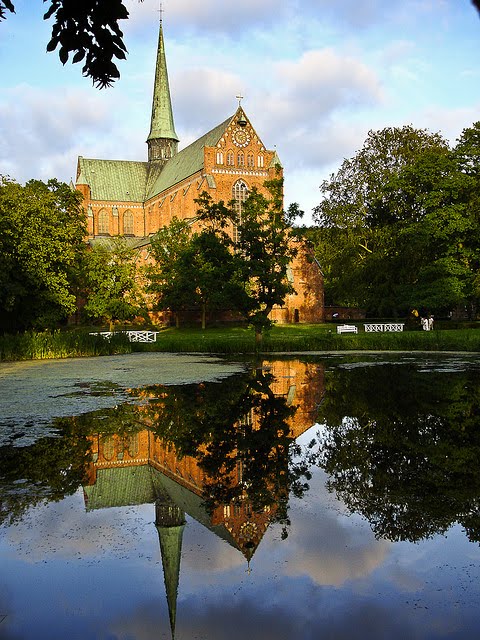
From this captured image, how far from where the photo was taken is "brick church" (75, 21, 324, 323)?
63594 millimetres

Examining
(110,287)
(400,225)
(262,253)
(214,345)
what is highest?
(400,225)

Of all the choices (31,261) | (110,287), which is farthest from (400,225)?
(31,261)

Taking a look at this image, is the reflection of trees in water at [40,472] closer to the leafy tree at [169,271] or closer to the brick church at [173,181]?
the leafy tree at [169,271]

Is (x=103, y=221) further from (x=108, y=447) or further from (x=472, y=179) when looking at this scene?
(x=108, y=447)

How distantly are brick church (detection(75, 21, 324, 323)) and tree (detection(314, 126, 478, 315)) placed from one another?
453 cm

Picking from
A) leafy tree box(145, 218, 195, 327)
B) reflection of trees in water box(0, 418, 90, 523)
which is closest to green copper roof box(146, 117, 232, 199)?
leafy tree box(145, 218, 195, 327)

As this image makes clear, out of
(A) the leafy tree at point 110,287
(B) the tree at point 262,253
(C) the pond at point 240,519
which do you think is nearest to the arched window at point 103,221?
(A) the leafy tree at point 110,287

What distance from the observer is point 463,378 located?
17328mm

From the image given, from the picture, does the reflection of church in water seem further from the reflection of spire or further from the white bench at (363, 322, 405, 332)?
the white bench at (363, 322, 405, 332)

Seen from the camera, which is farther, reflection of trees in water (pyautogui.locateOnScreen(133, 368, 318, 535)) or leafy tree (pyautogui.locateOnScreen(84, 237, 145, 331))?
leafy tree (pyautogui.locateOnScreen(84, 237, 145, 331))

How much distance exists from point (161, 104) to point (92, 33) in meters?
82.5

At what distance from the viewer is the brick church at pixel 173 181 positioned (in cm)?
A: 6359

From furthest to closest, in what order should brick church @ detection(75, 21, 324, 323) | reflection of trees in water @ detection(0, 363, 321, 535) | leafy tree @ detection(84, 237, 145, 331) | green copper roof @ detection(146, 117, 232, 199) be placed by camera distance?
green copper roof @ detection(146, 117, 232, 199), brick church @ detection(75, 21, 324, 323), leafy tree @ detection(84, 237, 145, 331), reflection of trees in water @ detection(0, 363, 321, 535)

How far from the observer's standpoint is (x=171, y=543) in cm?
564
